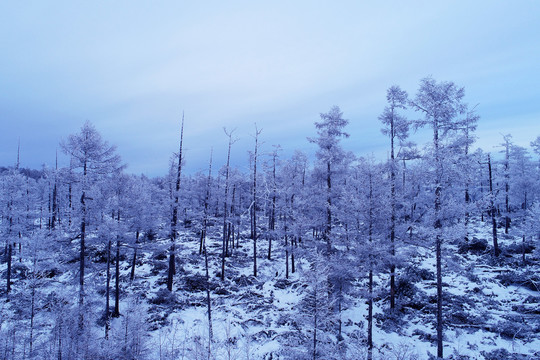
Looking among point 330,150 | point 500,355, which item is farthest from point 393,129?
point 500,355

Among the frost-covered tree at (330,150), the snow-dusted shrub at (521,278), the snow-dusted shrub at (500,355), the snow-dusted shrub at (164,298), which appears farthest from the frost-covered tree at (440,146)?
the snow-dusted shrub at (164,298)

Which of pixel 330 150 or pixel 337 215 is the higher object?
pixel 330 150

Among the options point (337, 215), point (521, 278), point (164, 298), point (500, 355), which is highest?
point (337, 215)

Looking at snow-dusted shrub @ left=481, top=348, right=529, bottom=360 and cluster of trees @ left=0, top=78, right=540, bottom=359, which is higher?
cluster of trees @ left=0, top=78, right=540, bottom=359

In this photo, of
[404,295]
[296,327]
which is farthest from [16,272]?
[404,295]

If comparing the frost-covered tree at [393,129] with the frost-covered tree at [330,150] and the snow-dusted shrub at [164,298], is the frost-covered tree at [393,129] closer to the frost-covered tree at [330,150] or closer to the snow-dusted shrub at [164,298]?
the frost-covered tree at [330,150]

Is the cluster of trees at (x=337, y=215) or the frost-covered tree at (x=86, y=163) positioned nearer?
the cluster of trees at (x=337, y=215)

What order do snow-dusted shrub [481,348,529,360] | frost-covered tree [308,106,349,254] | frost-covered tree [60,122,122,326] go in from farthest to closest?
frost-covered tree [308,106,349,254]
frost-covered tree [60,122,122,326]
snow-dusted shrub [481,348,529,360]

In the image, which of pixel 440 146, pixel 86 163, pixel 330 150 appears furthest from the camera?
pixel 330 150

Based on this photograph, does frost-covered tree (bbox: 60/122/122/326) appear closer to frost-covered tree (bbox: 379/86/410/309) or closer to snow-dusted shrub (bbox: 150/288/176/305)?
snow-dusted shrub (bbox: 150/288/176/305)

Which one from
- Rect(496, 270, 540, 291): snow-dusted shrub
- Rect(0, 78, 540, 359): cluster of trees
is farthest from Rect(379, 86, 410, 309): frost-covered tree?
Rect(496, 270, 540, 291): snow-dusted shrub

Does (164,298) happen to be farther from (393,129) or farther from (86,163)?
(393,129)

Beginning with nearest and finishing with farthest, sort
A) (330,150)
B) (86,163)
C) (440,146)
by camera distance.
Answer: (440,146) < (86,163) < (330,150)

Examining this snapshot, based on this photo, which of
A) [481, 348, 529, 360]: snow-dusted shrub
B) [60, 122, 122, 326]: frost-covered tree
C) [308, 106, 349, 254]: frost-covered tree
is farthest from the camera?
[308, 106, 349, 254]: frost-covered tree
